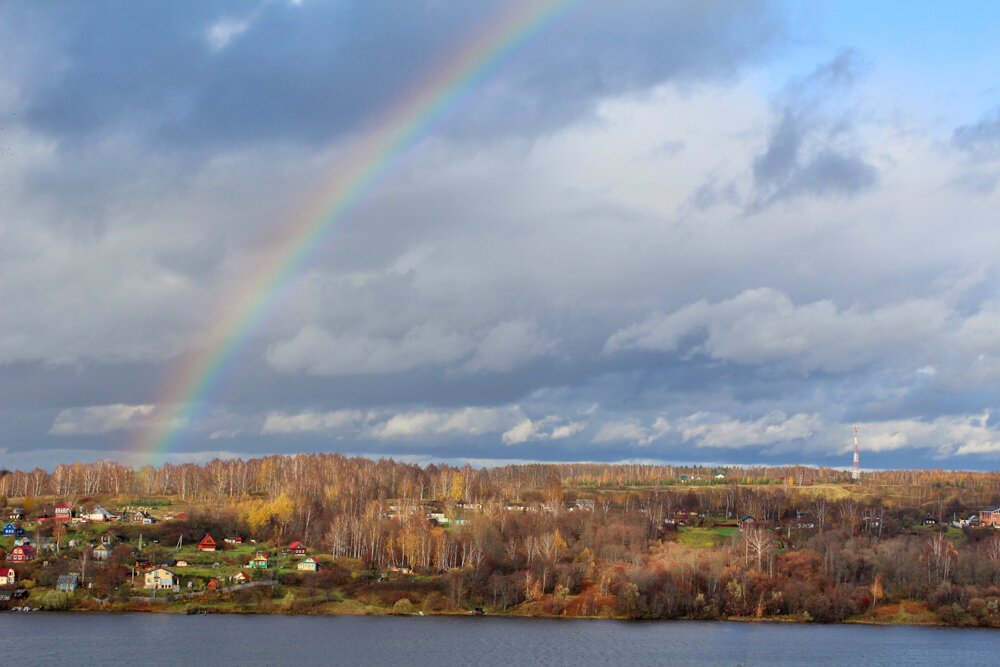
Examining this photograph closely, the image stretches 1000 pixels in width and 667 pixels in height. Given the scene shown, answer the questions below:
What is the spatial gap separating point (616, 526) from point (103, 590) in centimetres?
6643

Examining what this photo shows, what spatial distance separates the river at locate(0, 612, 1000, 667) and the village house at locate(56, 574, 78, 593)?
4979mm

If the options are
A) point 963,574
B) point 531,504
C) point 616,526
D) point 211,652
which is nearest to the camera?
point 211,652

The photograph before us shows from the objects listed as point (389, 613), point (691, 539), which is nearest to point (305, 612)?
point (389, 613)

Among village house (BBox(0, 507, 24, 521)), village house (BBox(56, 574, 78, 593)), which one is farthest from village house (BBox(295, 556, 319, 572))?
village house (BBox(0, 507, 24, 521))

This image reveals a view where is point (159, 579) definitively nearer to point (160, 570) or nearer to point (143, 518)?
point (160, 570)

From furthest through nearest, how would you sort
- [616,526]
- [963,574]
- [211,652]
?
1. [616,526]
2. [963,574]
3. [211,652]

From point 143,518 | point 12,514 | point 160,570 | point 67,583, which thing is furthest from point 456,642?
point 12,514

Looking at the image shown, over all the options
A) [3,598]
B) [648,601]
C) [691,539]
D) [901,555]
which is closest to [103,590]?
[3,598]

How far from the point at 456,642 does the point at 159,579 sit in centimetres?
4195

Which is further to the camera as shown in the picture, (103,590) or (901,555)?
(901,555)

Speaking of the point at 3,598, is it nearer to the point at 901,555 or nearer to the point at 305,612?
the point at 305,612

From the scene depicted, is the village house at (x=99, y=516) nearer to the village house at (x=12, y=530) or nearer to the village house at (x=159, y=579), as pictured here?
the village house at (x=12, y=530)

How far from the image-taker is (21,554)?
363ft

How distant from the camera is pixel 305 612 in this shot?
97.9 meters
